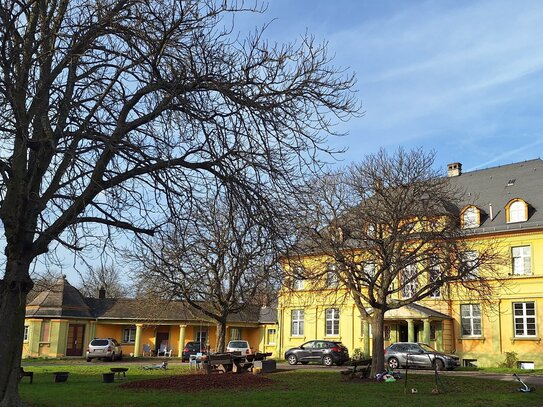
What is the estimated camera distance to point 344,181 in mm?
24891

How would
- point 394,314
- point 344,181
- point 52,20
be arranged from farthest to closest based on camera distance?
point 394,314
point 344,181
point 52,20

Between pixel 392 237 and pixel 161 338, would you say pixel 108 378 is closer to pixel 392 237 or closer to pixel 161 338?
pixel 392 237

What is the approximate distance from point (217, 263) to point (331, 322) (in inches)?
700

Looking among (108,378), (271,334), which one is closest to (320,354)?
(108,378)

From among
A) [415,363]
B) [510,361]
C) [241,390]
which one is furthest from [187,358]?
[241,390]

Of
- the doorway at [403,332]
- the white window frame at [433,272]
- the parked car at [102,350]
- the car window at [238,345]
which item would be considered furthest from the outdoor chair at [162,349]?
the white window frame at [433,272]

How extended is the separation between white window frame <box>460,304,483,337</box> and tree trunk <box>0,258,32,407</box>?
31.2 meters

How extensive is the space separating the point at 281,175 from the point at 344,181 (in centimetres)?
1442

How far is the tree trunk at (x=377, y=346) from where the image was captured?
2402 cm

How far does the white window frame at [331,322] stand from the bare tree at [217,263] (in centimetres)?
1258

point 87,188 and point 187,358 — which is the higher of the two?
point 87,188

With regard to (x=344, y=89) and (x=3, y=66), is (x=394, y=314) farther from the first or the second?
(x=3, y=66)

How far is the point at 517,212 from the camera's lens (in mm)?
36500

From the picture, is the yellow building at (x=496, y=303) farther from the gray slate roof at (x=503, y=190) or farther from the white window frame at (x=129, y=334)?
the white window frame at (x=129, y=334)
